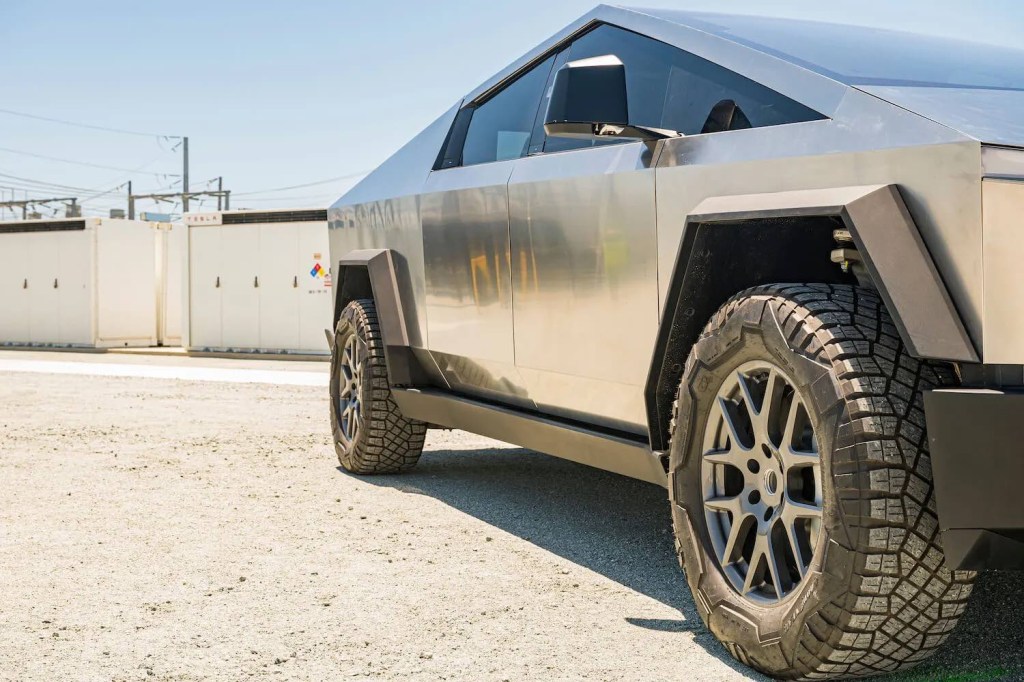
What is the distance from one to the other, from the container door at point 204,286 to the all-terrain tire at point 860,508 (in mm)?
17965

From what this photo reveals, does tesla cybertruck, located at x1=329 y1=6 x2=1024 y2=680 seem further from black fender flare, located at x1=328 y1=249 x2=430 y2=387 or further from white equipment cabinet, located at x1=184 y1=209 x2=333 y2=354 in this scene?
white equipment cabinet, located at x1=184 y1=209 x2=333 y2=354

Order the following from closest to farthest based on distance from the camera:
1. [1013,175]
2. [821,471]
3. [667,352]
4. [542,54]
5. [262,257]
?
[1013,175] → [821,471] → [667,352] → [542,54] → [262,257]

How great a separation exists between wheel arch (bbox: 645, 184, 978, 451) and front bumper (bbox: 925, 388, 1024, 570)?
102 millimetres

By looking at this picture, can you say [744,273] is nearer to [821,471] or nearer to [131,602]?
[821,471]

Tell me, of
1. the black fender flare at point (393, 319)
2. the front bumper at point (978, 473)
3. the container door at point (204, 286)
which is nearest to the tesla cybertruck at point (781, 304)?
the front bumper at point (978, 473)

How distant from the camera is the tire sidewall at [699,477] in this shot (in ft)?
8.61

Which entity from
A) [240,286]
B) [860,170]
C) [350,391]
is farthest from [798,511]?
[240,286]

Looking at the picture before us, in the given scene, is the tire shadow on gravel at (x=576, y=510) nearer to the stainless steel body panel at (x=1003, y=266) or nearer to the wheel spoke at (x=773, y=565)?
the wheel spoke at (x=773, y=565)

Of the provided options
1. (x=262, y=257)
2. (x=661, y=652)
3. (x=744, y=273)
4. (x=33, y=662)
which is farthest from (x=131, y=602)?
(x=262, y=257)

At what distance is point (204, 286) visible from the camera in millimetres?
19953

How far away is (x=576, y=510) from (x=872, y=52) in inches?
99.9

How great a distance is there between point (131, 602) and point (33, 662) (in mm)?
602

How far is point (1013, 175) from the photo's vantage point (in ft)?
7.80

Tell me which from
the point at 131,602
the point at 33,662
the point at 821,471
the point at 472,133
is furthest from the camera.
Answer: the point at 472,133
